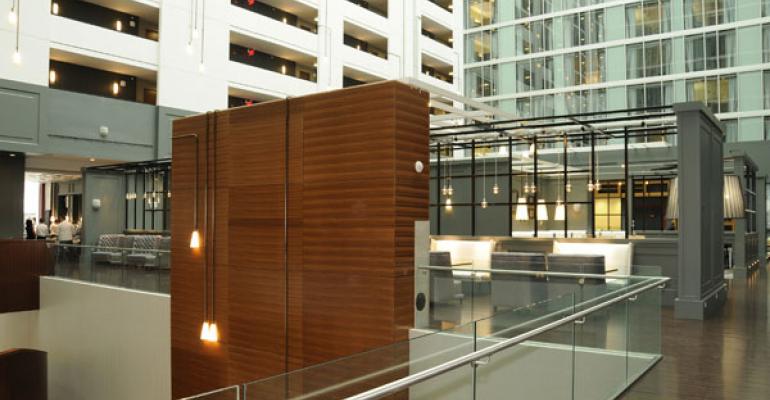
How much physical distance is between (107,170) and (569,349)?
20.8 m

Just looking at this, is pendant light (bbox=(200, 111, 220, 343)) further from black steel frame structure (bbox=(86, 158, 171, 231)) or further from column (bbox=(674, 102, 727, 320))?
black steel frame structure (bbox=(86, 158, 171, 231))

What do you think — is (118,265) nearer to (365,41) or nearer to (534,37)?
(365,41)

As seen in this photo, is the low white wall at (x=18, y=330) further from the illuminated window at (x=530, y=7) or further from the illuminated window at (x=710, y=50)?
the illuminated window at (x=710, y=50)

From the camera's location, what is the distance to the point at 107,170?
22172 millimetres

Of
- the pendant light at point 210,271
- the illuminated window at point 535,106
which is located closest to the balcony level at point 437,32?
the illuminated window at point 535,106

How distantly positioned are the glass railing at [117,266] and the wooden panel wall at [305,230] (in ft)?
7.92

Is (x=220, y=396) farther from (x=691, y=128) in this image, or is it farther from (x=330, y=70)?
(x=330, y=70)

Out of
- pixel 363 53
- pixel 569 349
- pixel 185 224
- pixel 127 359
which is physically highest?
pixel 363 53

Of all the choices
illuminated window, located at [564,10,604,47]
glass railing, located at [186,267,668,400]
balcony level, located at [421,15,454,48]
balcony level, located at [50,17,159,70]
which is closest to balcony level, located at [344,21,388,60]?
balcony level, located at [421,15,454,48]

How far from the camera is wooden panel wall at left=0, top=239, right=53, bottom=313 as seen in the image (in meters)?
14.8

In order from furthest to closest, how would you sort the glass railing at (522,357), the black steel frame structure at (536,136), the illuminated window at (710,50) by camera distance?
1. the illuminated window at (710,50)
2. the black steel frame structure at (536,136)
3. the glass railing at (522,357)

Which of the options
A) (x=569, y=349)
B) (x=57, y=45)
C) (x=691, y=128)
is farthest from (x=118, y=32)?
(x=569, y=349)

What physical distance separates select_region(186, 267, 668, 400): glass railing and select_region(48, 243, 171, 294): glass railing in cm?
650

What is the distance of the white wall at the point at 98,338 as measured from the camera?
37.6ft
